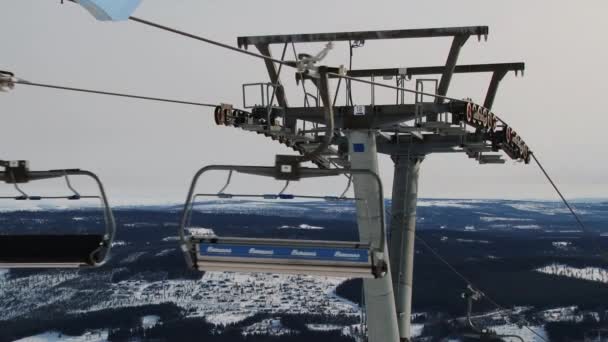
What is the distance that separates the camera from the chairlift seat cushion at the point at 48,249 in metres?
10.9

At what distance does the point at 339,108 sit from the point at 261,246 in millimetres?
9648

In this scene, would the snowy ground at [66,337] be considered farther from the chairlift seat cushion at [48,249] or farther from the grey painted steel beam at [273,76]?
the chairlift seat cushion at [48,249]

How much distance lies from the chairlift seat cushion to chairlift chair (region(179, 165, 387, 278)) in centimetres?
137

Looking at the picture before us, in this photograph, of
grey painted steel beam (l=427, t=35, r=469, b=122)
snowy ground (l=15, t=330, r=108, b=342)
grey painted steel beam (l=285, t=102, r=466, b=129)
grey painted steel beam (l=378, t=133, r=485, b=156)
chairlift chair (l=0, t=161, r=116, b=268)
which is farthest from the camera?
snowy ground (l=15, t=330, r=108, b=342)

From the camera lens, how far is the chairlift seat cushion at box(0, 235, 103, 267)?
10.9 m

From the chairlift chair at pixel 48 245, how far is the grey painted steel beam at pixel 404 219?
1578cm

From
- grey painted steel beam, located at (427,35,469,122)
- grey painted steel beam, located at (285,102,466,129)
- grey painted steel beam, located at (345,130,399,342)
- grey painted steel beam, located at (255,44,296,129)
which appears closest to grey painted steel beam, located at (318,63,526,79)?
grey painted steel beam, located at (427,35,469,122)

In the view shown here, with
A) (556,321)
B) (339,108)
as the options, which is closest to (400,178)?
(339,108)

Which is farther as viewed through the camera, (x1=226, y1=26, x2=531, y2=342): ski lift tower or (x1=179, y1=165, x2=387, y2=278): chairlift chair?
(x1=226, y1=26, x2=531, y2=342): ski lift tower

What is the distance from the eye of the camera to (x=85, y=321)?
652 ft

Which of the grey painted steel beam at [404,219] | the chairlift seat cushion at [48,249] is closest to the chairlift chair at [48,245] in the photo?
the chairlift seat cushion at [48,249]

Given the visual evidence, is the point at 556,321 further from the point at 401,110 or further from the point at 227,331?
the point at 401,110

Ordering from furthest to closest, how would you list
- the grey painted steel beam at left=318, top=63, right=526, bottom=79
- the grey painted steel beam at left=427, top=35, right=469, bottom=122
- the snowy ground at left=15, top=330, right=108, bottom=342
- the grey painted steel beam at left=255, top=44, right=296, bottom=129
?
the snowy ground at left=15, top=330, right=108, bottom=342
the grey painted steel beam at left=318, top=63, right=526, bottom=79
the grey painted steel beam at left=255, top=44, right=296, bottom=129
the grey painted steel beam at left=427, top=35, right=469, bottom=122

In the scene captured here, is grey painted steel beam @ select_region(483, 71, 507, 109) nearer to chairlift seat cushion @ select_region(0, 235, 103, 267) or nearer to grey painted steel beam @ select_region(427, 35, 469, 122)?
grey painted steel beam @ select_region(427, 35, 469, 122)
